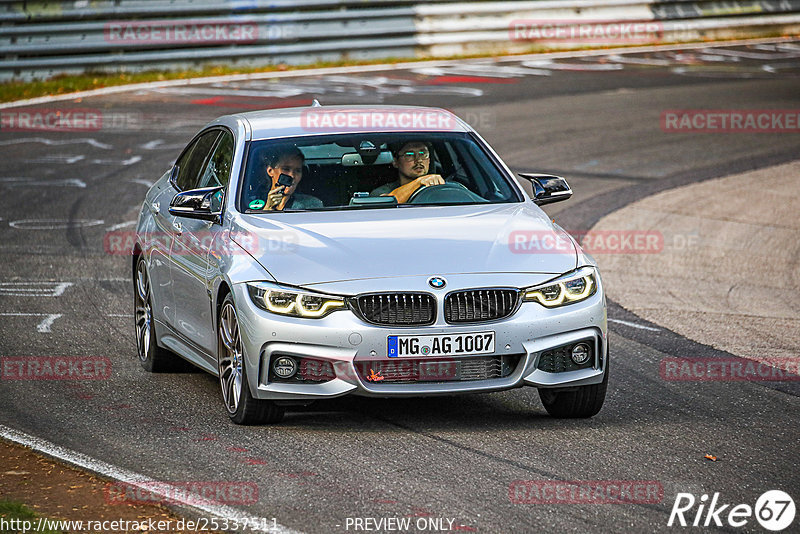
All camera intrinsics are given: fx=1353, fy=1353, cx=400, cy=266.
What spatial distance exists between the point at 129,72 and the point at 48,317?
54.8 feet

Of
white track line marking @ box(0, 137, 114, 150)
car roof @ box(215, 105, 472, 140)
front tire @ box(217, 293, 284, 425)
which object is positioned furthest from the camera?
white track line marking @ box(0, 137, 114, 150)

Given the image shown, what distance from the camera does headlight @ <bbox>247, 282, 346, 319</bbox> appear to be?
6816 millimetres

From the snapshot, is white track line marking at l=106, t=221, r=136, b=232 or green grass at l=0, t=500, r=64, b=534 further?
white track line marking at l=106, t=221, r=136, b=232

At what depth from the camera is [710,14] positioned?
33.4 meters

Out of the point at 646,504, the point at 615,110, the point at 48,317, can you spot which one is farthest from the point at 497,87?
the point at 646,504

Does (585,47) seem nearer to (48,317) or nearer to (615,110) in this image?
(615,110)

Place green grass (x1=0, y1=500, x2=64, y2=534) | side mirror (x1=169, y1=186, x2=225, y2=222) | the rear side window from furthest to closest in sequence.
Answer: the rear side window → side mirror (x1=169, y1=186, x2=225, y2=222) → green grass (x1=0, y1=500, x2=64, y2=534)

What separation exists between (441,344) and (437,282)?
32 centimetres

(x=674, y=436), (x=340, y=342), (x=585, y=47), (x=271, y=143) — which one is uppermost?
(x=271, y=143)

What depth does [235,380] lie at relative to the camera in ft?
23.9

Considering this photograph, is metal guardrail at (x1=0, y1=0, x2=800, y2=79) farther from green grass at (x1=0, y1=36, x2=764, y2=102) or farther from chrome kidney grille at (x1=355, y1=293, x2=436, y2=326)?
chrome kidney grille at (x1=355, y1=293, x2=436, y2=326)

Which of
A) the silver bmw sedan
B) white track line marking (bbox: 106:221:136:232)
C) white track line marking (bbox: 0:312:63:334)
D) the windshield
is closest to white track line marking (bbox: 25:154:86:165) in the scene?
white track line marking (bbox: 106:221:136:232)

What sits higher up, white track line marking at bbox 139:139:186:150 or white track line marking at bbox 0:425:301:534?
white track line marking at bbox 0:425:301:534

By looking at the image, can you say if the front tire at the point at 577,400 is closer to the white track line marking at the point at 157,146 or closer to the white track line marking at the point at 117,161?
the white track line marking at the point at 117,161
